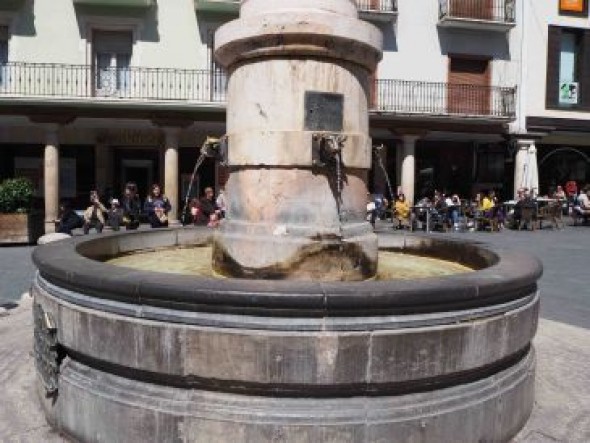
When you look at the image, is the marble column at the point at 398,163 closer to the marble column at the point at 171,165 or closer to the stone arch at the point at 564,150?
the stone arch at the point at 564,150

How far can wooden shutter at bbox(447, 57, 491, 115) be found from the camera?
73.9ft

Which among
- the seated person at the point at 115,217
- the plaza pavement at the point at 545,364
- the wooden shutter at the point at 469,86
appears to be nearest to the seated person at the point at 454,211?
the wooden shutter at the point at 469,86

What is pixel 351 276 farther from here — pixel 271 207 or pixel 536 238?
pixel 536 238

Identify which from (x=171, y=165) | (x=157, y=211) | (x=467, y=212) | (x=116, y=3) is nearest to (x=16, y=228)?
(x=157, y=211)

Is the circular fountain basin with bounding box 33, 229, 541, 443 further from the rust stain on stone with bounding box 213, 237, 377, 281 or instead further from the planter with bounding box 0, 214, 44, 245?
the planter with bounding box 0, 214, 44, 245

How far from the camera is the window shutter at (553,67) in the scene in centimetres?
2348

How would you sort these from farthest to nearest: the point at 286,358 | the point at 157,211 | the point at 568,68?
1. the point at 568,68
2. the point at 157,211
3. the point at 286,358

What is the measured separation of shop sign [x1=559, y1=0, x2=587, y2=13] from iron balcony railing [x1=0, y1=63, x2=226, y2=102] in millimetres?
12623

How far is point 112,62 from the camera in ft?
67.0

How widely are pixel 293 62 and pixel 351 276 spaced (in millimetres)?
1521

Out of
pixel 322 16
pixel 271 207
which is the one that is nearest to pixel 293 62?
pixel 322 16

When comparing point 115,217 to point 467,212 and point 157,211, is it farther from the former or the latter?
point 467,212

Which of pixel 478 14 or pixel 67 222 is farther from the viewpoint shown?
pixel 478 14

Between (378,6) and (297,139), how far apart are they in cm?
1835
